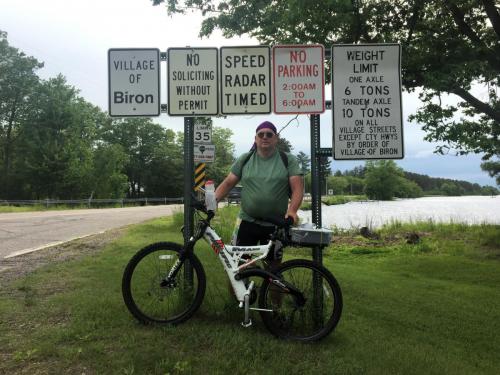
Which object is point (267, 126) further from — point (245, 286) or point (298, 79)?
point (245, 286)

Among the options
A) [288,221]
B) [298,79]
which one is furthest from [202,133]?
[288,221]

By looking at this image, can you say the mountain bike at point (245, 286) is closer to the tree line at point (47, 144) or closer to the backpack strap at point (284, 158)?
the backpack strap at point (284, 158)

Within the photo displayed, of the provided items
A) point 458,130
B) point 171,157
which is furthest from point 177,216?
point 171,157

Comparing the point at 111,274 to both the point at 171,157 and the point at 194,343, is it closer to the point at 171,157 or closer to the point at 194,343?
the point at 194,343

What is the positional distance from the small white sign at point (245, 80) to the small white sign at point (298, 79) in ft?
0.41

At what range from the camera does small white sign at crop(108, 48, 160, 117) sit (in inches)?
199

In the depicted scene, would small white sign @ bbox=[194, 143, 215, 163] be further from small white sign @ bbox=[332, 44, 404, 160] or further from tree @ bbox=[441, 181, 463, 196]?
tree @ bbox=[441, 181, 463, 196]

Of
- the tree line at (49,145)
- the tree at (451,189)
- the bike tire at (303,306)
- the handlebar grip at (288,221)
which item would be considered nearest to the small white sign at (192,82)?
the handlebar grip at (288,221)

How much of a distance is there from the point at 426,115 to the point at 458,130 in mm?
798

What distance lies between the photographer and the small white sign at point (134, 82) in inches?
199

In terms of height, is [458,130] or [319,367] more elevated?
[458,130]

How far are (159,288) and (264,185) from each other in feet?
4.49

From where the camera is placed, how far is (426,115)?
36.4ft

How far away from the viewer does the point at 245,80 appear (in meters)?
5.02
